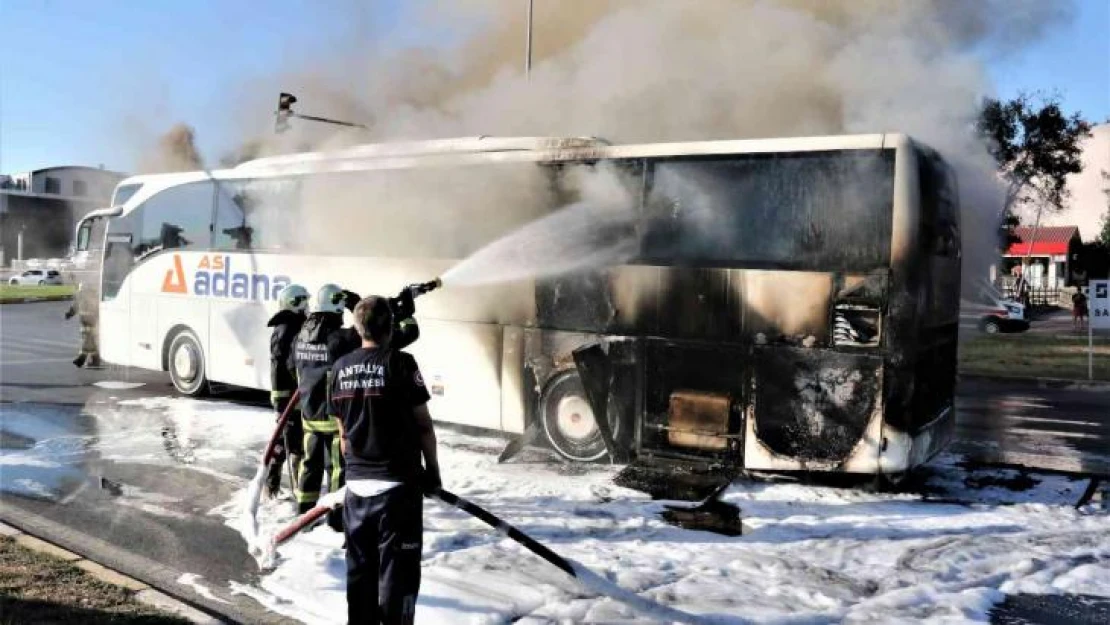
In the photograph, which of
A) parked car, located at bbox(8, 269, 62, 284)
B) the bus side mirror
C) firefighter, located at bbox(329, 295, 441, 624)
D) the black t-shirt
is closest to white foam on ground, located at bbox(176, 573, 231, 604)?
firefighter, located at bbox(329, 295, 441, 624)

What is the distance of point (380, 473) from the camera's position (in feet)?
10.7

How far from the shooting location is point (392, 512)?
3.23 meters

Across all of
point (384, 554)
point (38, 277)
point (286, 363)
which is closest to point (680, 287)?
point (286, 363)

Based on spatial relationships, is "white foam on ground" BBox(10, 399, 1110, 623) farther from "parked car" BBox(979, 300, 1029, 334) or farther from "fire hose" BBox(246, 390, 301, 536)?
"parked car" BBox(979, 300, 1029, 334)

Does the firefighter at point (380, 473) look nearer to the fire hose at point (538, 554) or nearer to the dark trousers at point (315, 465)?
the fire hose at point (538, 554)

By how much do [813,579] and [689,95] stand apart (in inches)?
359

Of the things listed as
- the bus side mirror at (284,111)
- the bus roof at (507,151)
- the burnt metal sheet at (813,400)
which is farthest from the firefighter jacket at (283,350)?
the bus side mirror at (284,111)

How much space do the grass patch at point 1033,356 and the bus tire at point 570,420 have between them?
1142cm

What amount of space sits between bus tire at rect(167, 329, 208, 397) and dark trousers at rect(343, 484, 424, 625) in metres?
7.74

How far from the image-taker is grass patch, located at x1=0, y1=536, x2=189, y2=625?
3.66 meters

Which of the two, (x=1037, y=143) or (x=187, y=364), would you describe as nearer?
(x=187, y=364)

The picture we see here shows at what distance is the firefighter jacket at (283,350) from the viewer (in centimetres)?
560

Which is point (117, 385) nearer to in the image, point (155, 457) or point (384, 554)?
point (155, 457)

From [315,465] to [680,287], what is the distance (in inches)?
120
